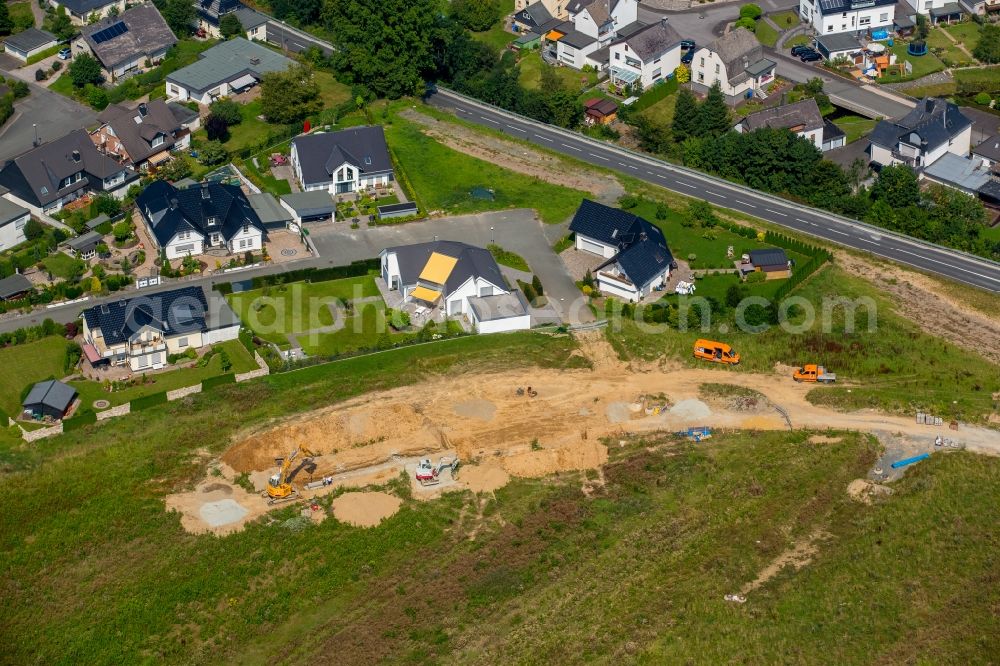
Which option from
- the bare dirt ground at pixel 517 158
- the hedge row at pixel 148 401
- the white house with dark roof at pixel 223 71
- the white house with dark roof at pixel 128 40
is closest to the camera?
the hedge row at pixel 148 401

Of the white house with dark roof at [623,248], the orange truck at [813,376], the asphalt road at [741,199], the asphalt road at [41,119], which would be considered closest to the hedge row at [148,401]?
the white house with dark roof at [623,248]

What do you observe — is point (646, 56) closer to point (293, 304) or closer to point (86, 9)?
point (293, 304)

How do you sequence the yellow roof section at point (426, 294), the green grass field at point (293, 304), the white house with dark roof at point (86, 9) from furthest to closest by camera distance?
the white house with dark roof at point (86, 9) → the yellow roof section at point (426, 294) → the green grass field at point (293, 304)

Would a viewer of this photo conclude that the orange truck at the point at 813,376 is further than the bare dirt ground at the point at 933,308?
No

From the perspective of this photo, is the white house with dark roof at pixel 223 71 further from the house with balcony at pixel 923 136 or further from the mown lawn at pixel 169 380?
the house with balcony at pixel 923 136

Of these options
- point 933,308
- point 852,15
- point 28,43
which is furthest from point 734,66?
point 28,43

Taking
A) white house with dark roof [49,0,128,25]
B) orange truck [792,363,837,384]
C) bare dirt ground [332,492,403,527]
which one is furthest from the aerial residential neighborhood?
white house with dark roof [49,0,128,25]

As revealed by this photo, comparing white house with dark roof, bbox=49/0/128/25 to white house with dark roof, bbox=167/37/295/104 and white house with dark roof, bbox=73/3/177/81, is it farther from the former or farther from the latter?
white house with dark roof, bbox=167/37/295/104
